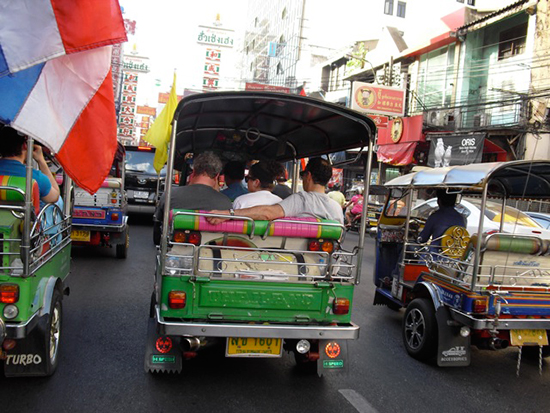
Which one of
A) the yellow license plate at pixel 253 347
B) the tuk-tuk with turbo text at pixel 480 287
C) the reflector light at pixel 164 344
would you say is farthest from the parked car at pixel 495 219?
the reflector light at pixel 164 344

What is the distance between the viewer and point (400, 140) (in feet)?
73.4

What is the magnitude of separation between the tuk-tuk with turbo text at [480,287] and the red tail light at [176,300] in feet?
8.38

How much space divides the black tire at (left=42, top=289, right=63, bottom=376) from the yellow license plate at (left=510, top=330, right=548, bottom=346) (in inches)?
154

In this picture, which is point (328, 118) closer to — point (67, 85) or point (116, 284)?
point (67, 85)

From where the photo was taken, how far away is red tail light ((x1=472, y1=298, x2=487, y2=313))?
4359mm

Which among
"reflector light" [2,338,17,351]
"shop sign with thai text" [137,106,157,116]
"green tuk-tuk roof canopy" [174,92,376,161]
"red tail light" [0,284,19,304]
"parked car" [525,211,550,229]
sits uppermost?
"shop sign with thai text" [137,106,157,116]

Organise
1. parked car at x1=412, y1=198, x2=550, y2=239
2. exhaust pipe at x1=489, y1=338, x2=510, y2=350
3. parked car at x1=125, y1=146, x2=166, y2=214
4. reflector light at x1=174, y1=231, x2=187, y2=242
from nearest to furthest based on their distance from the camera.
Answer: reflector light at x1=174, y1=231, x2=187, y2=242 < exhaust pipe at x1=489, y1=338, x2=510, y2=350 < parked car at x1=412, y1=198, x2=550, y2=239 < parked car at x1=125, y1=146, x2=166, y2=214

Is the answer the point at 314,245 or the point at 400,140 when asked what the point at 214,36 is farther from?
the point at 314,245

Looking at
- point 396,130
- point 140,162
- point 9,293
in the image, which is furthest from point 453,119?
point 9,293

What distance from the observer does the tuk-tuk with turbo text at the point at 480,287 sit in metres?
4.41

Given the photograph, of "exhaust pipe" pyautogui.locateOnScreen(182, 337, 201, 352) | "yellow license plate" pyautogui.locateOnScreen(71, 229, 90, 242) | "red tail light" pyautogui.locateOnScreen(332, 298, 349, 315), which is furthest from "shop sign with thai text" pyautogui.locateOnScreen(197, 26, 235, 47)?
"exhaust pipe" pyautogui.locateOnScreen(182, 337, 201, 352)

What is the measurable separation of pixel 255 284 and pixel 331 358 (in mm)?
902

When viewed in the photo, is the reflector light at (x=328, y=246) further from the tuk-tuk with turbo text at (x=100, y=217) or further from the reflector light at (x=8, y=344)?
the tuk-tuk with turbo text at (x=100, y=217)

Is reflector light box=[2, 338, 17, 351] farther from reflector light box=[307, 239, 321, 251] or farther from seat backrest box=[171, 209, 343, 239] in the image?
reflector light box=[307, 239, 321, 251]
